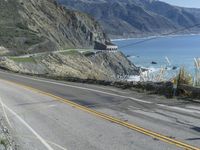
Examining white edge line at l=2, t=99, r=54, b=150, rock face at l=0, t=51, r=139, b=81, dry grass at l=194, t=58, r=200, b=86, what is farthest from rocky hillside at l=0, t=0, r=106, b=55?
white edge line at l=2, t=99, r=54, b=150

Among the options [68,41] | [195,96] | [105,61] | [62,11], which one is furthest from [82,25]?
[195,96]

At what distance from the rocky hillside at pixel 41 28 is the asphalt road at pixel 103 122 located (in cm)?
7994

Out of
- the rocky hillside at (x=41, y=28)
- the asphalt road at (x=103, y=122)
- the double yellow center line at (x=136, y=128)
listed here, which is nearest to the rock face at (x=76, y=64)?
the rocky hillside at (x=41, y=28)

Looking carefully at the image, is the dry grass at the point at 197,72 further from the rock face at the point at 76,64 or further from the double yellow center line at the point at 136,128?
the rock face at the point at 76,64

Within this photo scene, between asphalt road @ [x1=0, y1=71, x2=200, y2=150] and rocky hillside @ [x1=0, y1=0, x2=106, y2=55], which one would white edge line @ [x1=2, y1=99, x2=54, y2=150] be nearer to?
asphalt road @ [x1=0, y1=71, x2=200, y2=150]

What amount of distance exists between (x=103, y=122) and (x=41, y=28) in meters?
125

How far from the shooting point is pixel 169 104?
57.0 feet

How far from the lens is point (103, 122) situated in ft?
48.8

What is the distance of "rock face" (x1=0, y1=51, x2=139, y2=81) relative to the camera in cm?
7450

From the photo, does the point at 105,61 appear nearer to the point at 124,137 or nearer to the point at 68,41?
the point at 68,41

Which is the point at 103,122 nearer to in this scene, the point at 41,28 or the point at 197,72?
the point at 197,72

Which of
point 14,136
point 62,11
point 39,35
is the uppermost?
point 62,11

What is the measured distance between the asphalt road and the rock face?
140ft

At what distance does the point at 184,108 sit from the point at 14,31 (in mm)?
109342
